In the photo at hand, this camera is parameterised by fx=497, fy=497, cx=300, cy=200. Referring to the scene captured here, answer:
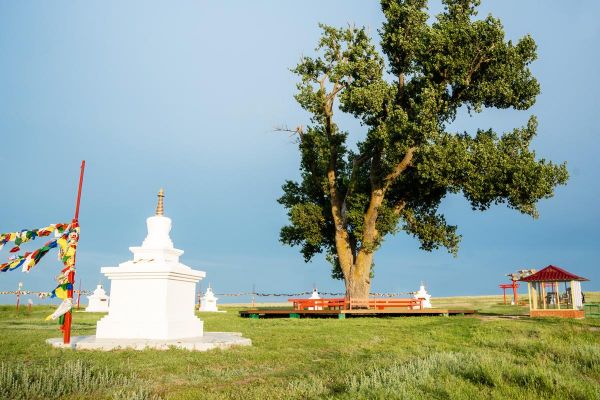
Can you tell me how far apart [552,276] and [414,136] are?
10.7m

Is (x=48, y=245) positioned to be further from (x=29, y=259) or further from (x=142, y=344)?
(x=142, y=344)

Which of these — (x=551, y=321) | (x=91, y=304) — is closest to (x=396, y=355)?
(x=551, y=321)

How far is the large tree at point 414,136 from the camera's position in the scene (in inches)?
1020

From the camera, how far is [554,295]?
87.6 feet

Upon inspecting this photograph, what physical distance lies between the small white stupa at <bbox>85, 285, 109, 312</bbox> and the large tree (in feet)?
61.9

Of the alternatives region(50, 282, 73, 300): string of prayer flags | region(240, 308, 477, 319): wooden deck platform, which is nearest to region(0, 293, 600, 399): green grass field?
region(50, 282, 73, 300): string of prayer flags

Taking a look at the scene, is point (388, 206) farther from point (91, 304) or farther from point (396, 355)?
point (91, 304)

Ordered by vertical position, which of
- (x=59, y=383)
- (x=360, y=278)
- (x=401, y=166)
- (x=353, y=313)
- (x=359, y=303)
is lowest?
(x=59, y=383)

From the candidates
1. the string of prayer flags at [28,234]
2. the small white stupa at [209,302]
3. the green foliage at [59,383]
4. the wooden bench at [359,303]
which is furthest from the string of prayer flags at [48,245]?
the small white stupa at [209,302]

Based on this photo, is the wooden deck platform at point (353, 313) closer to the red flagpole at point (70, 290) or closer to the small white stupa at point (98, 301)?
the red flagpole at point (70, 290)

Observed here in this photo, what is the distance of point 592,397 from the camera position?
21.0 feet

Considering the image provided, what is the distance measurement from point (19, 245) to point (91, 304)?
28.3 meters

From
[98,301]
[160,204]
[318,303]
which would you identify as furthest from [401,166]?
[98,301]

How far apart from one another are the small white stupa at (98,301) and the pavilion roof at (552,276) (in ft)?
103
